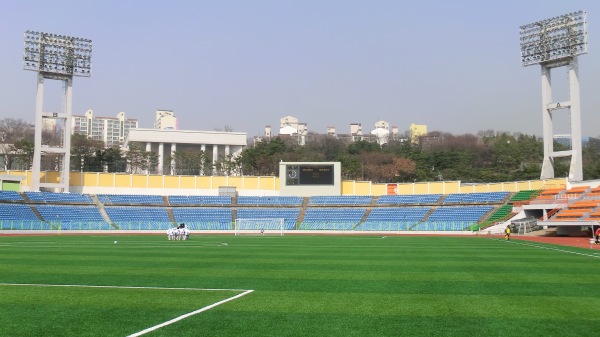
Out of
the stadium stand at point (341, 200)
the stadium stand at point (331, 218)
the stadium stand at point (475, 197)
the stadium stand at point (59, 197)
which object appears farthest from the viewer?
the stadium stand at point (341, 200)

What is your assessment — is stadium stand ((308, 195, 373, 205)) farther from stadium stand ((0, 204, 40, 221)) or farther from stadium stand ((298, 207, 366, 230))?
stadium stand ((0, 204, 40, 221))

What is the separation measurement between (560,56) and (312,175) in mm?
32110

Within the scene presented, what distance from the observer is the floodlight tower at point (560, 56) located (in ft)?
173

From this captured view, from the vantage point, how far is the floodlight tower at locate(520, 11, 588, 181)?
52844mm

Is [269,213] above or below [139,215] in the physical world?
above

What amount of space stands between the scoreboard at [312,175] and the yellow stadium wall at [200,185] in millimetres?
4108

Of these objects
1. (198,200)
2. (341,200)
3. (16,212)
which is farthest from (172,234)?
(341,200)

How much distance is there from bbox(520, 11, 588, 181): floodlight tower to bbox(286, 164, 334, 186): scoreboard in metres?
26.3

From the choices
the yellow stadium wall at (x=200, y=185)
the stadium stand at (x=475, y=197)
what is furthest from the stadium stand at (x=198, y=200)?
the stadium stand at (x=475, y=197)

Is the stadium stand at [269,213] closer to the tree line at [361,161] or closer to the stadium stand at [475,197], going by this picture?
the stadium stand at [475,197]

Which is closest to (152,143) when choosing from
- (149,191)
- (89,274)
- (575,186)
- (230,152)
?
(230,152)

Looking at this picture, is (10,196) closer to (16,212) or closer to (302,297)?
(16,212)

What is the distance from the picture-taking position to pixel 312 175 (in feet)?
221

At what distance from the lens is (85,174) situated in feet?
217
